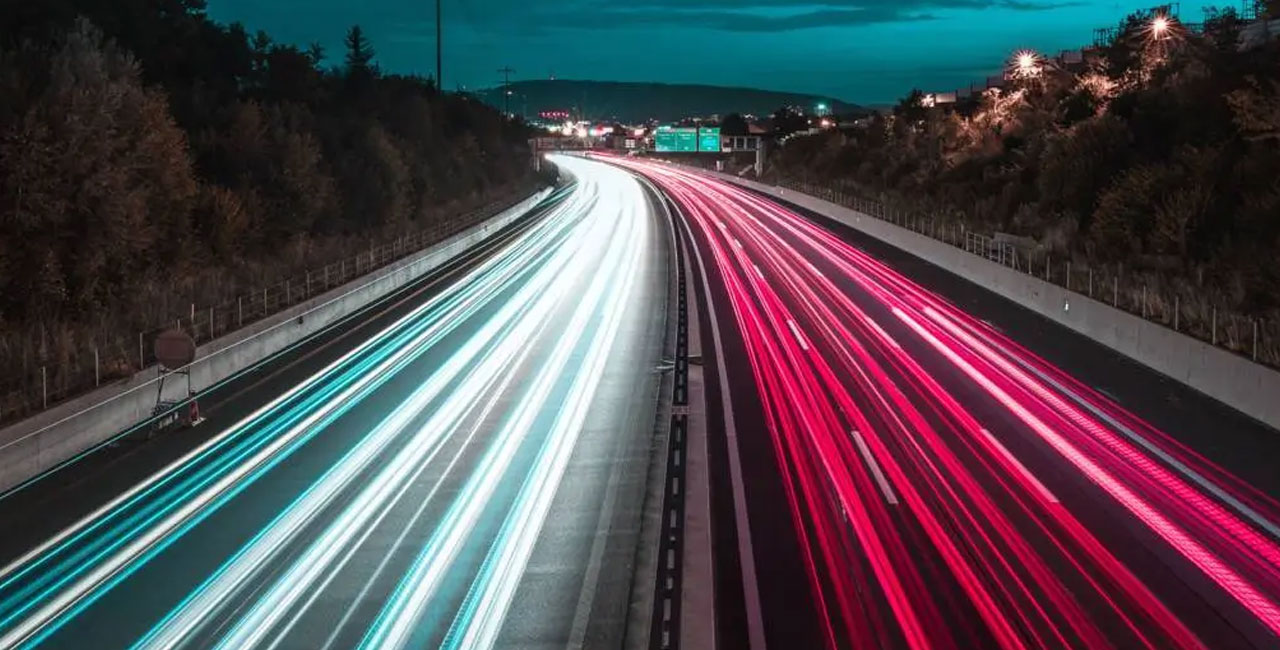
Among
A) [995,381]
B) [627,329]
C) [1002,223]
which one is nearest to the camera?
[995,381]

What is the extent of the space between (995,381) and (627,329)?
1108 centimetres

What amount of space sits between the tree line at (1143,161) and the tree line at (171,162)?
27.0 metres

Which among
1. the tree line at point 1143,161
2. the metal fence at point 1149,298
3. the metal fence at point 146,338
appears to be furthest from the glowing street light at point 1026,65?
the metal fence at point 146,338

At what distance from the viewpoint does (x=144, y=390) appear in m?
22.6

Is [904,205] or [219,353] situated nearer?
[219,353]

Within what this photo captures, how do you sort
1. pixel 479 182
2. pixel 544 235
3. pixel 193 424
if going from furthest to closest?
pixel 479 182
pixel 544 235
pixel 193 424

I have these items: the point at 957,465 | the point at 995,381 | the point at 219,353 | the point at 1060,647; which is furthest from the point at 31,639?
the point at 995,381

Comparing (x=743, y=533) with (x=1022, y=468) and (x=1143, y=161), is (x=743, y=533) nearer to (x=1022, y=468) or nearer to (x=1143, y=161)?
(x=1022, y=468)

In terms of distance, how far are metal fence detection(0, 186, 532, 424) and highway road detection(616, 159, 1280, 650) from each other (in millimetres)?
10795

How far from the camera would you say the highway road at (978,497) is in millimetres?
12086

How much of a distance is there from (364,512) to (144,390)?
8082mm

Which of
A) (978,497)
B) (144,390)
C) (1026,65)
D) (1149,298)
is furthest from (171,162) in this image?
(1026,65)

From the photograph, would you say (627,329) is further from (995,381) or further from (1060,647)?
(1060,647)

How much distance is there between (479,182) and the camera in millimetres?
101625
